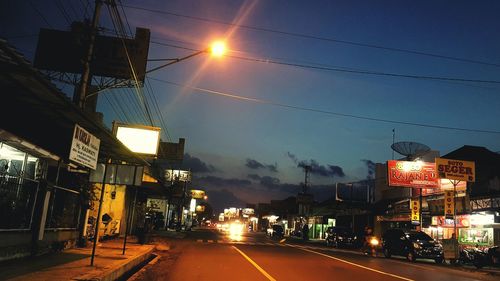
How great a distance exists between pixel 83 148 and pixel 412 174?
2973 centimetres

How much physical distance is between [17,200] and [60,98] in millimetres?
5436

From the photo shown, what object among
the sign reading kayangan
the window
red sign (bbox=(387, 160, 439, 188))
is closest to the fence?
the window

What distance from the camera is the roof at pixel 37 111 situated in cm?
782

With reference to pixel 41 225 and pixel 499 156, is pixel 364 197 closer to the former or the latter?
pixel 499 156

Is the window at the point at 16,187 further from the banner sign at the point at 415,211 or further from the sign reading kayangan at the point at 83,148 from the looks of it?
the banner sign at the point at 415,211

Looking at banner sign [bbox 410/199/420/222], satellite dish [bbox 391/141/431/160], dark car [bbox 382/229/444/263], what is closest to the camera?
dark car [bbox 382/229/444/263]

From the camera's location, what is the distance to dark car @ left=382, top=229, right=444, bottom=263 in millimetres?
25422

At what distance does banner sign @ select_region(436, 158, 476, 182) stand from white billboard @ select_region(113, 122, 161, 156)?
1793cm

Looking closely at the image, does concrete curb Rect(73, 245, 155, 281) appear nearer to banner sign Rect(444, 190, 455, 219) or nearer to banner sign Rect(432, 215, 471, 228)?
banner sign Rect(444, 190, 455, 219)

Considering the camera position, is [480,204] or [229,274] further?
[480,204]

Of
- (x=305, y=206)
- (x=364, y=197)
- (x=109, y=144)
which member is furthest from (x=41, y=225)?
(x=305, y=206)

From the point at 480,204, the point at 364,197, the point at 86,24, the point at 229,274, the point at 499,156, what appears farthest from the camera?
the point at 364,197

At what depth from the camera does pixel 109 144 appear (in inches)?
579

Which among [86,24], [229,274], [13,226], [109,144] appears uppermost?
[86,24]
